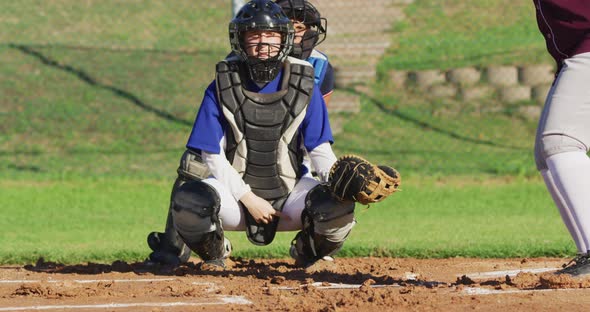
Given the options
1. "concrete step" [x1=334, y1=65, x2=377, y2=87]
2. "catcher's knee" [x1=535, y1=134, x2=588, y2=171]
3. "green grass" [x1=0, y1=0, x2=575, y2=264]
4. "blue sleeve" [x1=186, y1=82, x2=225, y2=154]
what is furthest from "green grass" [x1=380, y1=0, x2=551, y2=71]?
"catcher's knee" [x1=535, y1=134, x2=588, y2=171]

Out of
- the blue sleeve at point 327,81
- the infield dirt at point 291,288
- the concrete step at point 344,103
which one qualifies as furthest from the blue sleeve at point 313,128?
the concrete step at point 344,103

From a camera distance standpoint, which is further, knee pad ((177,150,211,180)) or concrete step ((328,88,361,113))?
concrete step ((328,88,361,113))

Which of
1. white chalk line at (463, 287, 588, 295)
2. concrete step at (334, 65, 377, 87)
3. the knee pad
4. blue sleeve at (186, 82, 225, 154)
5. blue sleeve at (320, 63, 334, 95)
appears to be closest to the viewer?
white chalk line at (463, 287, 588, 295)

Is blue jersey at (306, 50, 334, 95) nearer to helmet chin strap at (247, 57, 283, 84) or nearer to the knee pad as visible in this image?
helmet chin strap at (247, 57, 283, 84)

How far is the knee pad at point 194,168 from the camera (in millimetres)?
5836

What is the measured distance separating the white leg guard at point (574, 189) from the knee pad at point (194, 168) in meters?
2.02

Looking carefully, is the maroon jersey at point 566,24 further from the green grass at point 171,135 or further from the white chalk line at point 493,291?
the green grass at point 171,135

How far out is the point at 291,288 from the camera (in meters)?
5.06

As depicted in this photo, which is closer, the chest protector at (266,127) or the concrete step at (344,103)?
the chest protector at (266,127)

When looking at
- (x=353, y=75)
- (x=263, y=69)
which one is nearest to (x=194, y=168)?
(x=263, y=69)

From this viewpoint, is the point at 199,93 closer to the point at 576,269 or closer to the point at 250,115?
the point at 250,115

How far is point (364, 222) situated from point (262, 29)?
12.3 ft

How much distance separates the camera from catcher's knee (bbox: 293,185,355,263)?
5.43 meters

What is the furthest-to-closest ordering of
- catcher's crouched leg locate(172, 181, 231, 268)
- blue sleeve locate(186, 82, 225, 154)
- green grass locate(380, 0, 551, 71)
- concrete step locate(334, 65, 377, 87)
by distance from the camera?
green grass locate(380, 0, 551, 71) < concrete step locate(334, 65, 377, 87) < blue sleeve locate(186, 82, 225, 154) < catcher's crouched leg locate(172, 181, 231, 268)
